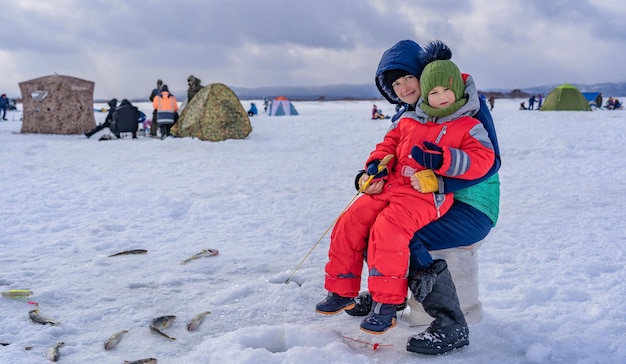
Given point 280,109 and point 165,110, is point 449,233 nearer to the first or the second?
point 165,110

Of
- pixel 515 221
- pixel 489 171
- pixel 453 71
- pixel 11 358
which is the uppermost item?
pixel 453 71

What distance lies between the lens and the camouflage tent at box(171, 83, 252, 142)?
1332 cm

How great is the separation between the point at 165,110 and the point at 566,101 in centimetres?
2364

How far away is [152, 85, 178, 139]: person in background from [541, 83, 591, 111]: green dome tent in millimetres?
22730

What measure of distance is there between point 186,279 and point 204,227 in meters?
1.48

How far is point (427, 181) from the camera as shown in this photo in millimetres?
2432

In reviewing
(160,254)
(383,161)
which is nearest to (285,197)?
(160,254)

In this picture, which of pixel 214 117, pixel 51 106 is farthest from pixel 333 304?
pixel 51 106

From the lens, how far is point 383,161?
2672mm

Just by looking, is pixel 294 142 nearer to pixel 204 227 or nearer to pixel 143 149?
pixel 143 149

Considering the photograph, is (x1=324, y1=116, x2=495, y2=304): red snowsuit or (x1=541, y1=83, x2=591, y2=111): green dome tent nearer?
(x1=324, y1=116, x2=495, y2=304): red snowsuit

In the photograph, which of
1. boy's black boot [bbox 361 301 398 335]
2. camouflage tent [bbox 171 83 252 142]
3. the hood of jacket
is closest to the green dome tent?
camouflage tent [bbox 171 83 252 142]

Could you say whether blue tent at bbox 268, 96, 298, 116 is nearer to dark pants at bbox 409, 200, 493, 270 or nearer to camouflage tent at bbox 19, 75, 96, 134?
camouflage tent at bbox 19, 75, 96, 134

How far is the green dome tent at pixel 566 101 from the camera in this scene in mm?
28234
